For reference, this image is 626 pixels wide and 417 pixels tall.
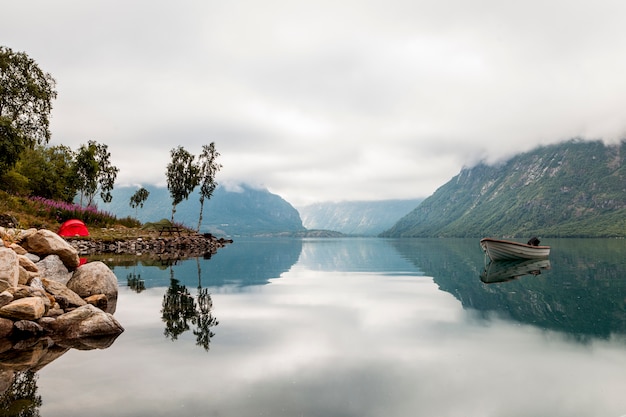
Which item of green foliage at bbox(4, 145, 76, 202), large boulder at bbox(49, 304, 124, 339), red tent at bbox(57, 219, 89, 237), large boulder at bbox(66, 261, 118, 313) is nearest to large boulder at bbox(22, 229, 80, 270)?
large boulder at bbox(66, 261, 118, 313)

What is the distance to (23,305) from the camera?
12414mm

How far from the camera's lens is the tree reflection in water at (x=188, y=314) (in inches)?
504

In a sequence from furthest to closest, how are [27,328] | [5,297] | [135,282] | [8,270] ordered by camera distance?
[135,282] < [8,270] < [5,297] < [27,328]

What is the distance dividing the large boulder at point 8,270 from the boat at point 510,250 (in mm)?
46606

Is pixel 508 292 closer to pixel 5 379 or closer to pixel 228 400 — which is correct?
pixel 228 400

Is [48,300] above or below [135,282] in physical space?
above

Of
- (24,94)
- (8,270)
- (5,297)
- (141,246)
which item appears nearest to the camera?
(5,297)

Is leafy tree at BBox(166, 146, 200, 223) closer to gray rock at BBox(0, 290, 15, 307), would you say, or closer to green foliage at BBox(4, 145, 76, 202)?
green foliage at BBox(4, 145, 76, 202)

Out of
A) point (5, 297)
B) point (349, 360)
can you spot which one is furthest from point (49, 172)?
point (349, 360)

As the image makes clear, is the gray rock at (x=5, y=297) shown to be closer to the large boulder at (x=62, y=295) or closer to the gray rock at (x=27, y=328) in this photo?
the gray rock at (x=27, y=328)

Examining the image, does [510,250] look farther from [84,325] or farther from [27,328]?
[27,328]

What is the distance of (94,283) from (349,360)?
13422 millimetres

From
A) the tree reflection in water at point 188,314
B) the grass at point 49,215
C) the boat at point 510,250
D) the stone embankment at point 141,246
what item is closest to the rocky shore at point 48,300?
the tree reflection in water at point 188,314

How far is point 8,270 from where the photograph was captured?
42.4 feet
